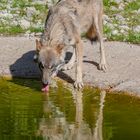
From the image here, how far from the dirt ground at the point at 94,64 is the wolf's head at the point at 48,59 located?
1.28 meters

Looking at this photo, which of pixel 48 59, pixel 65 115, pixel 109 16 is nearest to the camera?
pixel 65 115

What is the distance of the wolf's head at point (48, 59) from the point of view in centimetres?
1446

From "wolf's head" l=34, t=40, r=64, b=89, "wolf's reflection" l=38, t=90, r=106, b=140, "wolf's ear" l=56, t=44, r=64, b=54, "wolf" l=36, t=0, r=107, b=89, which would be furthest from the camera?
"wolf's ear" l=56, t=44, r=64, b=54

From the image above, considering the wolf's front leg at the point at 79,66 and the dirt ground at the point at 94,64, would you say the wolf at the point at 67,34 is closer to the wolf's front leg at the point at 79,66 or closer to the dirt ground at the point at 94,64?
the wolf's front leg at the point at 79,66

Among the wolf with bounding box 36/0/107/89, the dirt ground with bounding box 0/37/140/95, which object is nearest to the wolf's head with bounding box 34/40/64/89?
the wolf with bounding box 36/0/107/89

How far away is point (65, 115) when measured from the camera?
12.7m

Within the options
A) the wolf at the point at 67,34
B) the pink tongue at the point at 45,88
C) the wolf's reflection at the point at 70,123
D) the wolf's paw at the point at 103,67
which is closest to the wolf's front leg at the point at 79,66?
the wolf at the point at 67,34

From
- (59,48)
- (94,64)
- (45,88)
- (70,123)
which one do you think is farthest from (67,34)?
(70,123)

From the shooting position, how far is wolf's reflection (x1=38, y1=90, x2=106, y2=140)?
11461mm

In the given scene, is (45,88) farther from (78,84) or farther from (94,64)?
(94,64)

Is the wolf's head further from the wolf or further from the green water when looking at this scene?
the green water

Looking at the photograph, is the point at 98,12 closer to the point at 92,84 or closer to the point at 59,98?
the point at 92,84

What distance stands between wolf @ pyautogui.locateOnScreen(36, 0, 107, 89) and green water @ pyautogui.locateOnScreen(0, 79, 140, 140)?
2.11 feet

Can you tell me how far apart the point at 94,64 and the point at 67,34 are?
1971 mm
